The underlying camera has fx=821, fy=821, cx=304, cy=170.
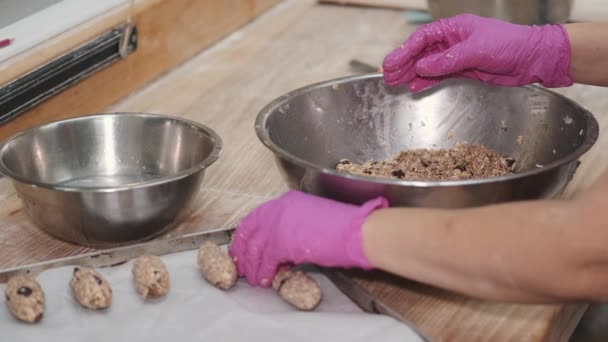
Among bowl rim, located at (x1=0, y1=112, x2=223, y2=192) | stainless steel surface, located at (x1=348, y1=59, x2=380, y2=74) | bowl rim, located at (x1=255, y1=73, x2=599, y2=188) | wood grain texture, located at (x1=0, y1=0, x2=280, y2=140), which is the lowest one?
stainless steel surface, located at (x1=348, y1=59, x2=380, y2=74)

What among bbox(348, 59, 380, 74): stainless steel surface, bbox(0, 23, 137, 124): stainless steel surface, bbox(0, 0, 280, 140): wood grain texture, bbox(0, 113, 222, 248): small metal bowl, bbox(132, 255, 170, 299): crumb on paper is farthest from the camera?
bbox(348, 59, 380, 74): stainless steel surface

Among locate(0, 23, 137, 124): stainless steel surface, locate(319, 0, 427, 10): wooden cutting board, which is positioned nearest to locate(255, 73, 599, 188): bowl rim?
locate(0, 23, 137, 124): stainless steel surface

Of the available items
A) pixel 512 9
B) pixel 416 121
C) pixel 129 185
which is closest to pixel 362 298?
pixel 129 185

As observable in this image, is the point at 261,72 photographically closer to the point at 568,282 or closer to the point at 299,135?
the point at 299,135

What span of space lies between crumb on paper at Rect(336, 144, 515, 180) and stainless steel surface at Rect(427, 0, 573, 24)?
965 mm

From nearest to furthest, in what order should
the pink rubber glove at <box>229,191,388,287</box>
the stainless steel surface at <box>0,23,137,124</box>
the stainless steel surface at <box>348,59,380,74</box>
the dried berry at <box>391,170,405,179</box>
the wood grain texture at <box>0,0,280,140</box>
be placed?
the pink rubber glove at <box>229,191,388,287</box> → the dried berry at <box>391,170,405,179</box> → the stainless steel surface at <box>0,23,137,124</box> → the wood grain texture at <box>0,0,280,140</box> → the stainless steel surface at <box>348,59,380,74</box>

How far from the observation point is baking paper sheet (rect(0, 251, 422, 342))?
1.29m

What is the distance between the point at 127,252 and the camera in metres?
1.48

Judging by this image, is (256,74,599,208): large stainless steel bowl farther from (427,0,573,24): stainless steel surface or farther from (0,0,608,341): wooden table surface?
Answer: (427,0,573,24): stainless steel surface

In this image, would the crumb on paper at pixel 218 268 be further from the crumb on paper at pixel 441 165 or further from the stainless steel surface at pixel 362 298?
the crumb on paper at pixel 441 165

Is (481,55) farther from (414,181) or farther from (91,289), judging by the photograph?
(91,289)

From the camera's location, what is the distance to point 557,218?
45.1 inches

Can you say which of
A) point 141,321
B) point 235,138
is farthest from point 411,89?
point 141,321

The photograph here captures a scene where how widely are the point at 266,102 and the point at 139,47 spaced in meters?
0.43
